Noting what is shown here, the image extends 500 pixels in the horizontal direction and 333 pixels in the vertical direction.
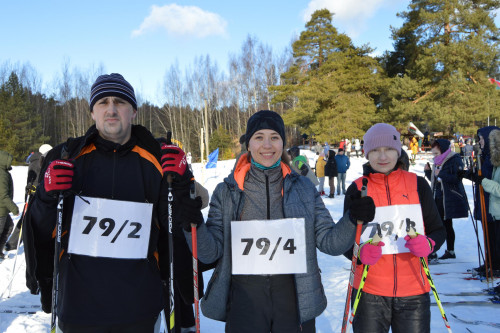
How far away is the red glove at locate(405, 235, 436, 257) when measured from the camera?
2.26 metres

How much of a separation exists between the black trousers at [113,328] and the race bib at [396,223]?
5.18 feet

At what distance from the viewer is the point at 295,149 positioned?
962cm

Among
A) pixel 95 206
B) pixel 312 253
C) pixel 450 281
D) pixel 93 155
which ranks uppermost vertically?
pixel 93 155

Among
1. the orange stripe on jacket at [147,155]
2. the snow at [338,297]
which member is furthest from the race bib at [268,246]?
the snow at [338,297]

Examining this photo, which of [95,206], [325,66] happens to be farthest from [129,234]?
[325,66]

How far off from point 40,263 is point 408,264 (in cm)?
231

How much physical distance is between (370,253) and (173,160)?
135cm

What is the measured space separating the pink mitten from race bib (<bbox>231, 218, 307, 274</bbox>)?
0.47m

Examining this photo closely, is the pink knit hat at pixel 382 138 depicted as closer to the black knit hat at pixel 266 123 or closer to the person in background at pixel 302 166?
the black knit hat at pixel 266 123

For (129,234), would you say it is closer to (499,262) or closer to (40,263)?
(40,263)

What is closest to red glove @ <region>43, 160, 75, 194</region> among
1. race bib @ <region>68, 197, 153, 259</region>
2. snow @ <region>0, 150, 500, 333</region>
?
race bib @ <region>68, 197, 153, 259</region>

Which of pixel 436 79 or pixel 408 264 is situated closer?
pixel 408 264

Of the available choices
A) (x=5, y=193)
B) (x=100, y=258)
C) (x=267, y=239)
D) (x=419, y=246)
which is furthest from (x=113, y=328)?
(x=5, y=193)

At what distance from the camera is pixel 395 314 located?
2322mm
